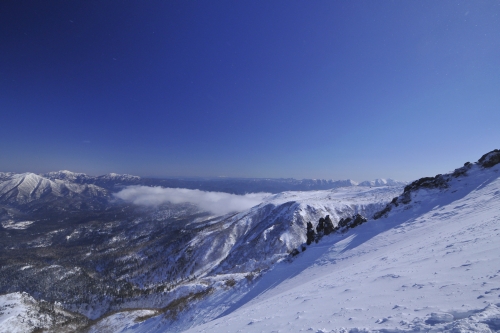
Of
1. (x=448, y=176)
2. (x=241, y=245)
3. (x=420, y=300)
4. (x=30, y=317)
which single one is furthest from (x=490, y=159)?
(x=30, y=317)

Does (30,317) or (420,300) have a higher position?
(420,300)

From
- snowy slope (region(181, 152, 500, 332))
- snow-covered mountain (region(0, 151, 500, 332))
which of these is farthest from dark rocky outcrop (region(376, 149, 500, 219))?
snowy slope (region(181, 152, 500, 332))

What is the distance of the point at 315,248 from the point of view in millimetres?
41750

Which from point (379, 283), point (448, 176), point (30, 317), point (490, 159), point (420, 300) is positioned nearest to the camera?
point (420, 300)

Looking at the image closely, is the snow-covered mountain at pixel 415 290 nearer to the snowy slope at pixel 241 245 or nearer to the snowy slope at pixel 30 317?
the snowy slope at pixel 241 245

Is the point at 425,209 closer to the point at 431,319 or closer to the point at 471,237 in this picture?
the point at 471,237

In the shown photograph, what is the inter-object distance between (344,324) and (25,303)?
450ft

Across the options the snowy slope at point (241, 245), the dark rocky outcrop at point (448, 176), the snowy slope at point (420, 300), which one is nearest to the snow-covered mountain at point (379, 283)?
the snowy slope at point (420, 300)

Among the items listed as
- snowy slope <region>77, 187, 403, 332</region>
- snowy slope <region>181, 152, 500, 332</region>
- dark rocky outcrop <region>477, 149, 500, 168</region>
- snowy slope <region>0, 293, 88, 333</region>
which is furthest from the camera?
snowy slope <region>77, 187, 403, 332</region>

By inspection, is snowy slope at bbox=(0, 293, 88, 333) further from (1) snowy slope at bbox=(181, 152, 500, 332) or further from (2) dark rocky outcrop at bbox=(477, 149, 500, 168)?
(2) dark rocky outcrop at bbox=(477, 149, 500, 168)

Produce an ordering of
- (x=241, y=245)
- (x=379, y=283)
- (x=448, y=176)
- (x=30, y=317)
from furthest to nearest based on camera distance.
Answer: (x=241, y=245), (x=30, y=317), (x=448, y=176), (x=379, y=283)

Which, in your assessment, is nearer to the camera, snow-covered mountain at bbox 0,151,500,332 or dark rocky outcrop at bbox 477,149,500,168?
snow-covered mountain at bbox 0,151,500,332

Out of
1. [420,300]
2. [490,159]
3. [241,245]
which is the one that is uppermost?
[490,159]

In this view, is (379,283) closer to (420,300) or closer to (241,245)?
(420,300)
